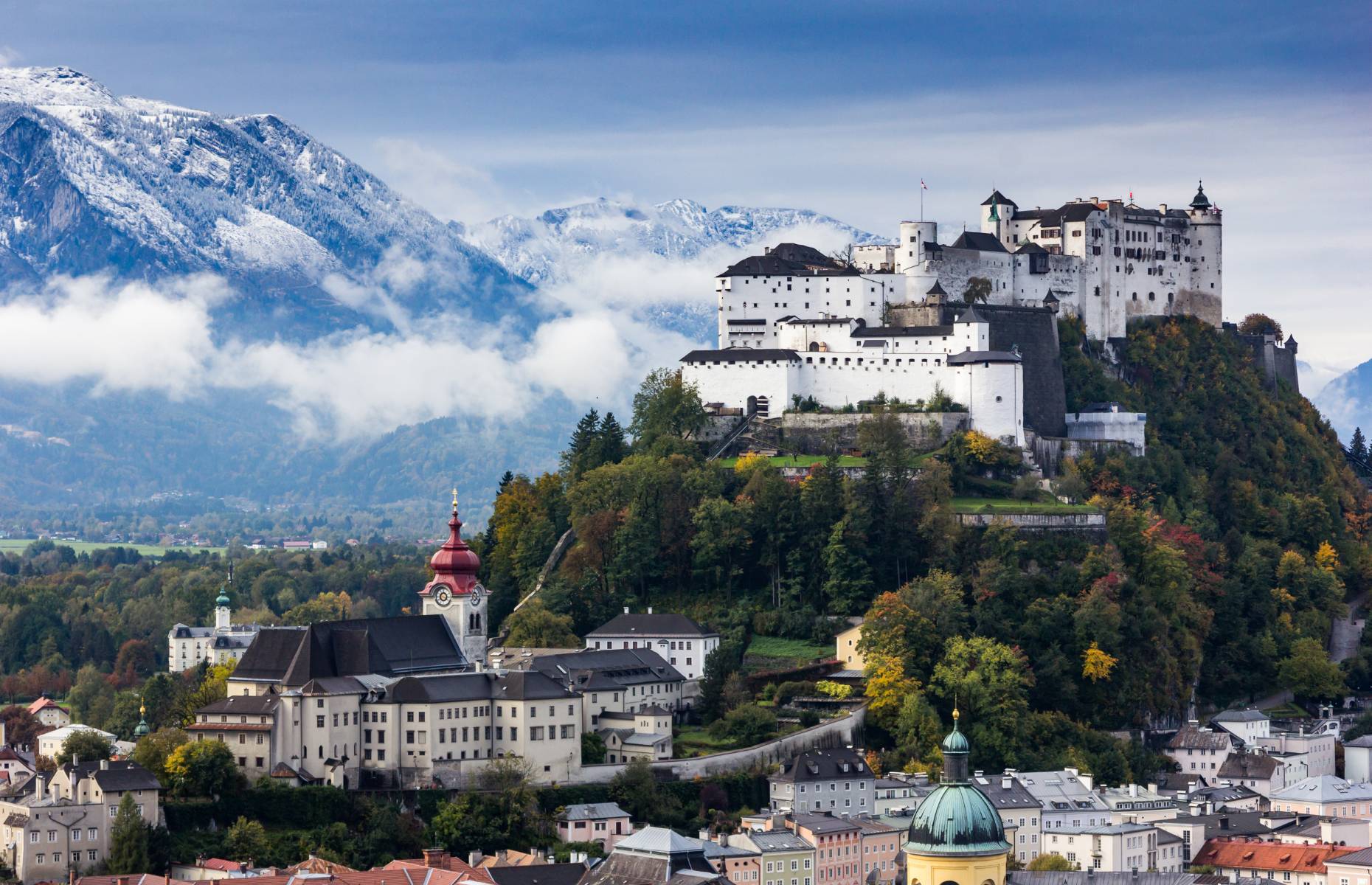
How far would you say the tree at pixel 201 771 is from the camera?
81125 millimetres

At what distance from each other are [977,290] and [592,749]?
41113mm

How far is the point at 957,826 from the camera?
5444cm

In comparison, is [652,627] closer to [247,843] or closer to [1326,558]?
[247,843]

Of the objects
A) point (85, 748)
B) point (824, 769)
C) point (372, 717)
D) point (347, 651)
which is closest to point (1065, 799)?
point (824, 769)

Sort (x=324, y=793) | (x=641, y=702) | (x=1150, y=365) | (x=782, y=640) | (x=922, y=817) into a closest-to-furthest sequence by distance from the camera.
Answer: (x=922, y=817) → (x=324, y=793) → (x=641, y=702) → (x=782, y=640) → (x=1150, y=365)

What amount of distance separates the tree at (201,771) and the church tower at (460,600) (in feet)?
44.8

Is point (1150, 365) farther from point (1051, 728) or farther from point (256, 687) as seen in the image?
point (256, 687)

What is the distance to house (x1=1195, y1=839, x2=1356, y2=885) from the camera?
286ft

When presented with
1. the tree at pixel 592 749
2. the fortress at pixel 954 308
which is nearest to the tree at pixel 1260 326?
the fortress at pixel 954 308

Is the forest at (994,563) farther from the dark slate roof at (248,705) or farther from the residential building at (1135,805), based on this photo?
the dark slate roof at (248,705)

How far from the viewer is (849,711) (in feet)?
311

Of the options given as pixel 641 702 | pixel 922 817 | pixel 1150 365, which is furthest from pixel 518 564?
pixel 922 817

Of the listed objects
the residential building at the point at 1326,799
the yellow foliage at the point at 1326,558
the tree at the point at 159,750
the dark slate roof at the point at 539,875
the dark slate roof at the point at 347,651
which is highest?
the yellow foliage at the point at 1326,558

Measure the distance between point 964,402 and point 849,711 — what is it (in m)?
22.0
